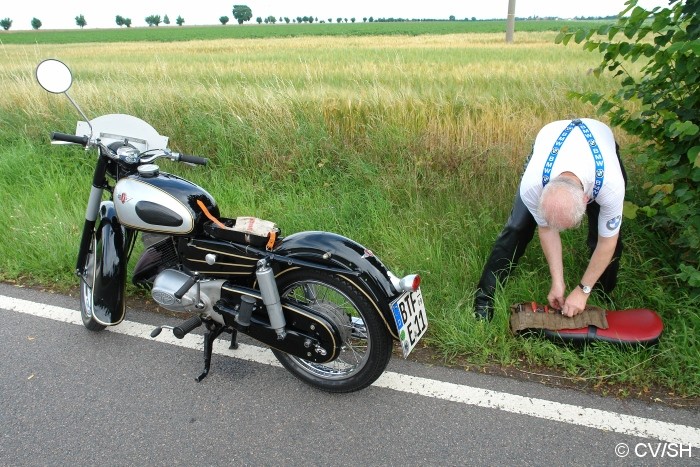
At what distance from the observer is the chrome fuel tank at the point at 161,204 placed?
2.51m

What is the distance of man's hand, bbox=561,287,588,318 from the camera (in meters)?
2.80

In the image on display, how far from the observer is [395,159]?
4961mm

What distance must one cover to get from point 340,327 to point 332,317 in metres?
0.06

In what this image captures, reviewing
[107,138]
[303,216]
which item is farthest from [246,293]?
[303,216]

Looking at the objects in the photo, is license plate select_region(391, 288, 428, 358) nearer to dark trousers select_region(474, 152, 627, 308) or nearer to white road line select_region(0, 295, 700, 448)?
white road line select_region(0, 295, 700, 448)

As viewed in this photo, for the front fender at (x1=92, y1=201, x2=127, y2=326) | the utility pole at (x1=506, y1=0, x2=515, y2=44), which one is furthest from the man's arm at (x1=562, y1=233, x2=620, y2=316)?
the utility pole at (x1=506, y1=0, x2=515, y2=44)

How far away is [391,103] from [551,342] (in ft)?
11.7

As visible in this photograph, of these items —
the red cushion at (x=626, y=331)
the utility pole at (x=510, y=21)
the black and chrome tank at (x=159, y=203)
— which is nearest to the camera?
the black and chrome tank at (x=159, y=203)

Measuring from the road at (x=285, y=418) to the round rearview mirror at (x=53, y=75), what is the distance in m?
1.51

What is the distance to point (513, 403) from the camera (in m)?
2.48

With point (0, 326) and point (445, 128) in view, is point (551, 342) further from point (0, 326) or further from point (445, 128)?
point (0, 326)

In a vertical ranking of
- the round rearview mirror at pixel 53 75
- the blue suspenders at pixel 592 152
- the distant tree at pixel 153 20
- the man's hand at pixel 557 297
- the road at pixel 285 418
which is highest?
the distant tree at pixel 153 20

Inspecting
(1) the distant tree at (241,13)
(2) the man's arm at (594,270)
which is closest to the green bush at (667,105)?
(2) the man's arm at (594,270)

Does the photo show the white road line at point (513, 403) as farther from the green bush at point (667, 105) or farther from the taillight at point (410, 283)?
the green bush at point (667, 105)
